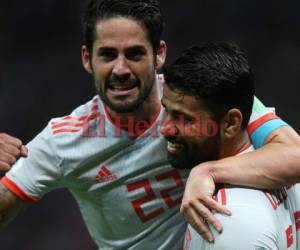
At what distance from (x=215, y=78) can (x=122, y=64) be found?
46 centimetres

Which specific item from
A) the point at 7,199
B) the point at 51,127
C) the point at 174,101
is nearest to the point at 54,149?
the point at 51,127

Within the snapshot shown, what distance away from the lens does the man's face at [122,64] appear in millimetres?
2334

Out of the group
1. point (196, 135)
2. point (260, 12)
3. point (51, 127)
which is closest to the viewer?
point (196, 135)

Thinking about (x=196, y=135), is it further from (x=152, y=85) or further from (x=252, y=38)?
(x=252, y=38)

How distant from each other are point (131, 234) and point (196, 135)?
706 millimetres

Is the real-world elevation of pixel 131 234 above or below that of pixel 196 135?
below

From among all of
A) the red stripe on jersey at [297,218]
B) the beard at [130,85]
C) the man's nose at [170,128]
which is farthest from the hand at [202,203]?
the beard at [130,85]

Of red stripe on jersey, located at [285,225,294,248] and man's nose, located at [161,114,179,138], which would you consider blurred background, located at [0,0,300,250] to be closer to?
man's nose, located at [161,114,179,138]

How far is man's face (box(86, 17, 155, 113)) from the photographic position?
2.33m

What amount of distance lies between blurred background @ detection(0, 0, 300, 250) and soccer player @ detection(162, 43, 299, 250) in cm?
285

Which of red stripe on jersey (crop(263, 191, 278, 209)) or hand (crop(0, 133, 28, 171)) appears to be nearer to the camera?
red stripe on jersey (crop(263, 191, 278, 209))

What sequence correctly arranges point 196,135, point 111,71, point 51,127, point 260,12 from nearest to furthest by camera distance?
point 196,135 → point 111,71 → point 51,127 → point 260,12

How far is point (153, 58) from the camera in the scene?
2.42 metres

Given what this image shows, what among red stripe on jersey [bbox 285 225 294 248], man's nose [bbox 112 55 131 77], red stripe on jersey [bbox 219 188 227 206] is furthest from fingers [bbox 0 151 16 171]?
red stripe on jersey [bbox 285 225 294 248]
